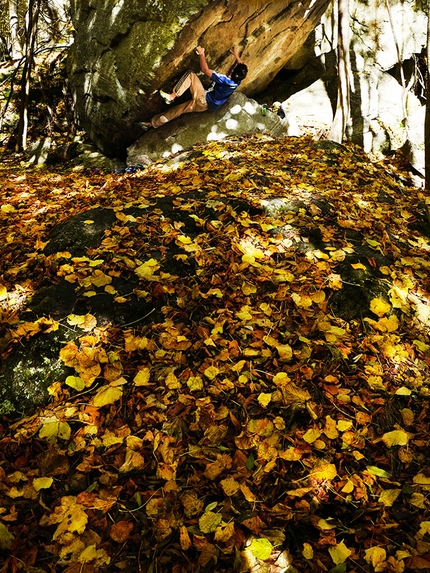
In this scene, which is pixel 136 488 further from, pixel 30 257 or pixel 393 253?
pixel 393 253

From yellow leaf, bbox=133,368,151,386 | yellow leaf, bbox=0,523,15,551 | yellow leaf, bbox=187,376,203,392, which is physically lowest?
yellow leaf, bbox=0,523,15,551

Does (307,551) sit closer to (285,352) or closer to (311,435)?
(311,435)

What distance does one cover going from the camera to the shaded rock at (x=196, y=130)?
255 inches

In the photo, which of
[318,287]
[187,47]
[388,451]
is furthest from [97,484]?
[187,47]

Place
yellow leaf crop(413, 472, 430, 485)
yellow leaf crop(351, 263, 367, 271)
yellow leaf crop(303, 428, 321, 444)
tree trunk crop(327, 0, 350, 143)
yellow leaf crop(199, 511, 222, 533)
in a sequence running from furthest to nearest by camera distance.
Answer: tree trunk crop(327, 0, 350, 143) → yellow leaf crop(351, 263, 367, 271) → yellow leaf crop(303, 428, 321, 444) → yellow leaf crop(413, 472, 430, 485) → yellow leaf crop(199, 511, 222, 533)

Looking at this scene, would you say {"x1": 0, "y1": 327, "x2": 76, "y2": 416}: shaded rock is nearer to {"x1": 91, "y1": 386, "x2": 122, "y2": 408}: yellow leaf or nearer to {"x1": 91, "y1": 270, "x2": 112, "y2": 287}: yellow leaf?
{"x1": 91, "y1": 386, "x2": 122, "y2": 408}: yellow leaf

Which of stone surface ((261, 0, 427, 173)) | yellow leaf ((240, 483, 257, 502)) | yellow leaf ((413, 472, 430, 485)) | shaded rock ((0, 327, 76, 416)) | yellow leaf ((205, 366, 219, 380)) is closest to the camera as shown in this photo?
yellow leaf ((240, 483, 257, 502))

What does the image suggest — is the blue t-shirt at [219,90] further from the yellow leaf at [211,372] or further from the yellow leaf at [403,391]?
the yellow leaf at [403,391]

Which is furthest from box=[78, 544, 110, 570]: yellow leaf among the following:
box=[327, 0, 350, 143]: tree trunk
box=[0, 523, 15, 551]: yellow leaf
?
box=[327, 0, 350, 143]: tree trunk

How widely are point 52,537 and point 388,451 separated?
1.61 meters

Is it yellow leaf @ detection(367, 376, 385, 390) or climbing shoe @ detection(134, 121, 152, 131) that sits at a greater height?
climbing shoe @ detection(134, 121, 152, 131)

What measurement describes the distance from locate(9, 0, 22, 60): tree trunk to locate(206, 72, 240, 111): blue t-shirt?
7953 millimetres

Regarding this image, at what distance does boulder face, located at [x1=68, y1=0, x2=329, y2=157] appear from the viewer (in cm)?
535

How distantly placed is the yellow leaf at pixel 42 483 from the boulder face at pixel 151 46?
Answer: 5.95m
